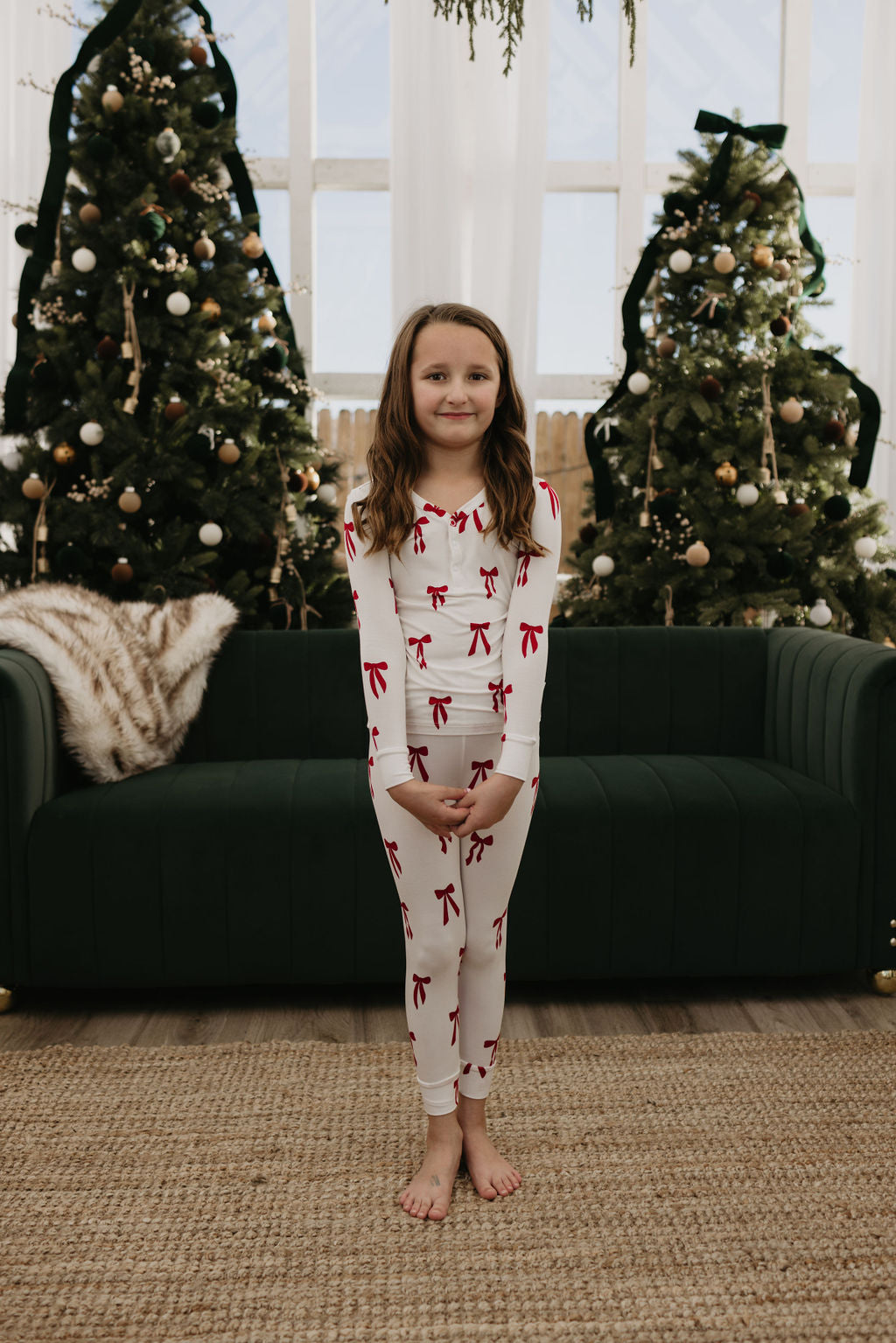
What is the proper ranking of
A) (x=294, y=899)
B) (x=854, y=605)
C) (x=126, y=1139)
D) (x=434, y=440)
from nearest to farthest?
(x=434, y=440) → (x=126, y=1139) → (x=294, y=899) → (x=854, y=605)

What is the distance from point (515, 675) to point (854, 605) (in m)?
2.40

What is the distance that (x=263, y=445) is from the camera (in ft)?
10.6

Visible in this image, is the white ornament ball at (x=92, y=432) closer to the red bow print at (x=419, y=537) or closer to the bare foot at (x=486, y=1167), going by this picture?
the red bow print at (x=419, y=537)

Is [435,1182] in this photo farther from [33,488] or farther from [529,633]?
[33,488]

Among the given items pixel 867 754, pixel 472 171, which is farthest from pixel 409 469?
pixel 472 171

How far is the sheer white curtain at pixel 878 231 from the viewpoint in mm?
4617

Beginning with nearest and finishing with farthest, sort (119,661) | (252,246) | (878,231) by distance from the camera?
(119,661)
(252,246)
(878,231)

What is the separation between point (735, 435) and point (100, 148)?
2.09m

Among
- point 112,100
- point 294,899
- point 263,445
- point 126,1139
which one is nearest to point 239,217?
point 112,100

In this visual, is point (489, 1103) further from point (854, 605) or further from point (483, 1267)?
point (854, 605)

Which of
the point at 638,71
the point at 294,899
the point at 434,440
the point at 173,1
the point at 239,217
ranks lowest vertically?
the point at 294,899

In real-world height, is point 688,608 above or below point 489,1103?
above

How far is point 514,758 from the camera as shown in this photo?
54.6 inches

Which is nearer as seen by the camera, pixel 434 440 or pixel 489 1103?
pixel 434 440
